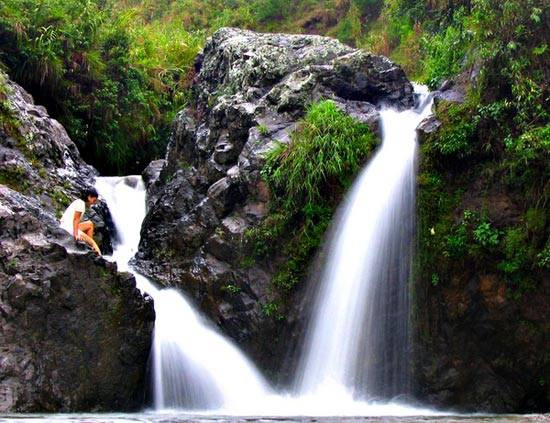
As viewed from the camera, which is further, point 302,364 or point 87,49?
point 87,49

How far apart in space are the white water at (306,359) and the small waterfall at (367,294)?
2 cm

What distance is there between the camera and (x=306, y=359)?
9.18 m

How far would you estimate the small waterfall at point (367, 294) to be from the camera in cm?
890

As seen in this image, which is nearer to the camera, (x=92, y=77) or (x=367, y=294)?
(x=367, y=294)

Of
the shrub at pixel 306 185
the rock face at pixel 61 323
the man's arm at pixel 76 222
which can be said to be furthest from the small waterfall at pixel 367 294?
the man's arm at pixel 76 222

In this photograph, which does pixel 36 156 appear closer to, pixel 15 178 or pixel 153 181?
pixel 15 178

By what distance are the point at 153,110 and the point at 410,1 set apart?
26.0 ft

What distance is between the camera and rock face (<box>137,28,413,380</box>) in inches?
391

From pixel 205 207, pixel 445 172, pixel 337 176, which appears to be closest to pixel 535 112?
pixel 445 172

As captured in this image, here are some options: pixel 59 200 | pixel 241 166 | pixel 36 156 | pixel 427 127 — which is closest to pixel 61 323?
pixel 59 200

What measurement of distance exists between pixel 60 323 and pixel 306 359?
11.1ft

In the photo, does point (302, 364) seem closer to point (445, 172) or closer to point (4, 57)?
point (445, 172)

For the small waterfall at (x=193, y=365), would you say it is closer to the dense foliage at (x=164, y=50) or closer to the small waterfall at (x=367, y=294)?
the small waterfall at (x=367, y=294)

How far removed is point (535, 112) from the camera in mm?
9039
